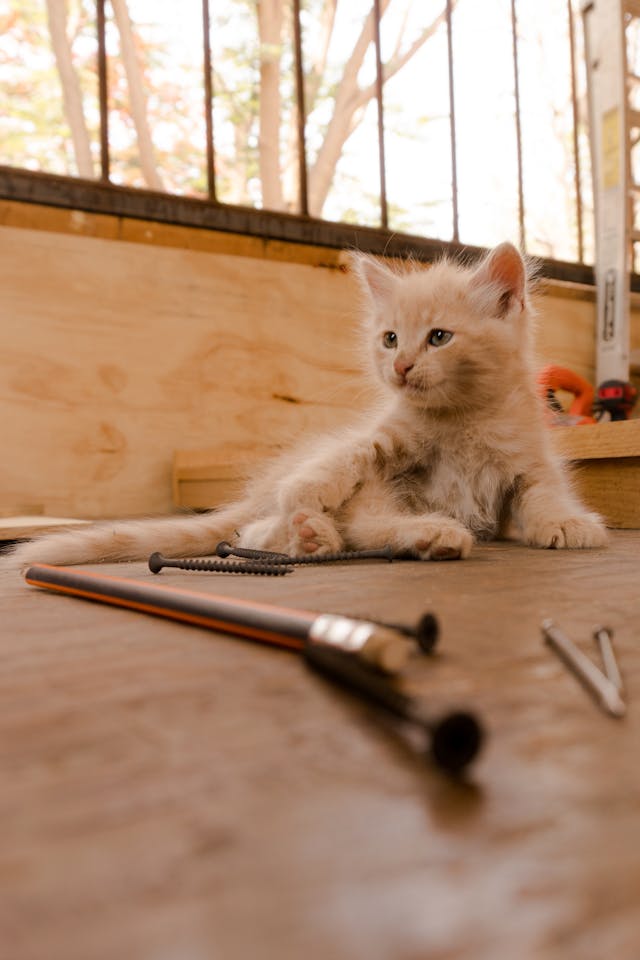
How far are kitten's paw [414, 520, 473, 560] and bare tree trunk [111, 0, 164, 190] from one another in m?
2.37

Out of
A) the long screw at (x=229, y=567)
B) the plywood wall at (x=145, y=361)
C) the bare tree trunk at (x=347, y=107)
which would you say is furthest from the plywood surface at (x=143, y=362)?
the bare tree trunk at (x=347, y=107)

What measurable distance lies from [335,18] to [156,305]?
2728 mm

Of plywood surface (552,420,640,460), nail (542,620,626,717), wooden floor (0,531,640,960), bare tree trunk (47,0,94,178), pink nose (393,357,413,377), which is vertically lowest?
wooden floor (0,531,640,960)

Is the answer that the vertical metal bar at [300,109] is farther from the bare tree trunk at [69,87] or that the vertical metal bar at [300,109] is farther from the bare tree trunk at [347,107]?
the bare tree trunk at [347,107]

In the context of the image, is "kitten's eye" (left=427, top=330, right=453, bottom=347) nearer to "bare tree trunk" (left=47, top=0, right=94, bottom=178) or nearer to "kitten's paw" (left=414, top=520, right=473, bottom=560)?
"kitten's paw" (left=414, top=520, right=473, bottom=560)

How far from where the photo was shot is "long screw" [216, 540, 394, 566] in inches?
44.8

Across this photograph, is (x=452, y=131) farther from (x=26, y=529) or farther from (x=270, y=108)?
(x=26, y=529)

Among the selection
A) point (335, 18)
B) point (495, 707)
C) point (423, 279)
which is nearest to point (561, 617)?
point (495, 707)

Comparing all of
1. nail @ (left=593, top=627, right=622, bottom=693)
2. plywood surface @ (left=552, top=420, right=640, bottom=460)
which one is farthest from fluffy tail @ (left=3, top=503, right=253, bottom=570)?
nail @ (left=593, top=627, right=622, bottom=693)

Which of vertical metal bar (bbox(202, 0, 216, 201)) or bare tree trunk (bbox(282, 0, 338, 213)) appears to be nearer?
vertical metal bar (bbox(202, 0, 216, 201))

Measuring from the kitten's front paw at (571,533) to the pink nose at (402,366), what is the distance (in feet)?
1.13

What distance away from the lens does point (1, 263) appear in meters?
2.07

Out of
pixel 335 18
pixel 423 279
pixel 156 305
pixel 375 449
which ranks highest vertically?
pixel 335 18

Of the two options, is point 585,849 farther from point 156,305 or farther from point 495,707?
point 156,305
